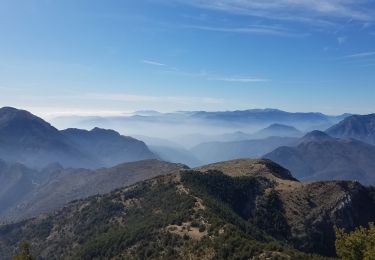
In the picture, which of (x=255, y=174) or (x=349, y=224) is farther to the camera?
(x=255, y=174)

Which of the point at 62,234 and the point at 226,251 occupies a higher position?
the point at 226,251

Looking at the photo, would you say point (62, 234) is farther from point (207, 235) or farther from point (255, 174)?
point (207, 235)

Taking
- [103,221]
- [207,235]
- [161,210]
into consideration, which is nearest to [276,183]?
[161,210]

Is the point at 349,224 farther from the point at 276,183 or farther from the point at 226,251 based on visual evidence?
the point at 226,251

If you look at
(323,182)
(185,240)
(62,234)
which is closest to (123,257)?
(185,240)

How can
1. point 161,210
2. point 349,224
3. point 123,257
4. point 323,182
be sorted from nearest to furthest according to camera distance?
point 123,257 < point 161,210 < point 349,224 < point 323,182

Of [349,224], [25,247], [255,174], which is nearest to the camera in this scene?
[25,247]
